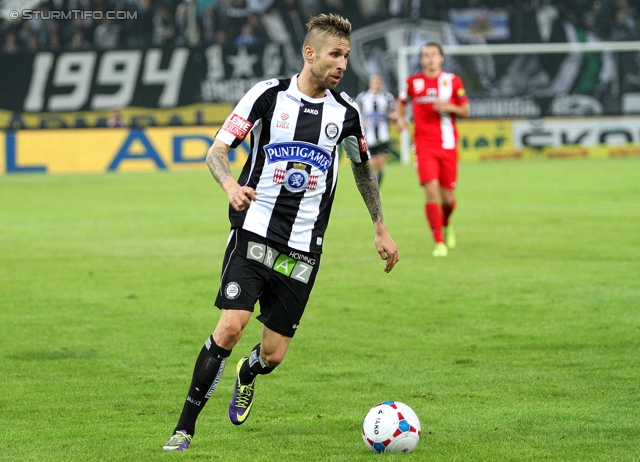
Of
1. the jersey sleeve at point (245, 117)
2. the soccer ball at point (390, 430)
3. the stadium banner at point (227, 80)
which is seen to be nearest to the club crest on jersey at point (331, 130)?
the jersey sleeve at point (245, 117)

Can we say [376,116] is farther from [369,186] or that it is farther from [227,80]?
[369,186]

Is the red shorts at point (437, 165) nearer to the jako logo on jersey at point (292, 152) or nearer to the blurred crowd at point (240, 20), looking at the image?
the jako logo on jersey at point (292, 152)

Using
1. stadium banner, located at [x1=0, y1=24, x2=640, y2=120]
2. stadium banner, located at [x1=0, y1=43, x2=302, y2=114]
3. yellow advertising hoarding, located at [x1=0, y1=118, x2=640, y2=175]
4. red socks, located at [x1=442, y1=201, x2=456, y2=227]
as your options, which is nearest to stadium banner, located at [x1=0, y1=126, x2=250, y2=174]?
yellow advertising hoarding, located at [x1=0, y1=118, x2=640, y2=175]

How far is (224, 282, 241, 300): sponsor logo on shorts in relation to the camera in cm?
507

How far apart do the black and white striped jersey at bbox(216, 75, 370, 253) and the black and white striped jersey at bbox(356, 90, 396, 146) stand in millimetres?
15542

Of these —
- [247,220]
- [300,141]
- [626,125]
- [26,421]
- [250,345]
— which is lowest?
[626,125]

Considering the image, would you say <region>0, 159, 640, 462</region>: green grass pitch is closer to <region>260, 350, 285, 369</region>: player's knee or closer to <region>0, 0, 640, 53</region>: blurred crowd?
<region>260, 350, 285, 369</region>: player's knee

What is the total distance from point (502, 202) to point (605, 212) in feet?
7.69

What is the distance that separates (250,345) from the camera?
7.76m

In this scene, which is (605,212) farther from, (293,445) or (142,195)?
(293,445)

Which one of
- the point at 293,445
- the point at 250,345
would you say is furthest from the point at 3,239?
the point at 293,445

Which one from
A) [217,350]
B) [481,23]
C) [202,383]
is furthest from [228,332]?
[481,23]

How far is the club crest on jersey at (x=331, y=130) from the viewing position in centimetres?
534

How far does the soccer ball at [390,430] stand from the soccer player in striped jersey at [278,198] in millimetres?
678
